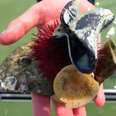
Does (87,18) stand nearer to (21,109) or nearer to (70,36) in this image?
(70,36)

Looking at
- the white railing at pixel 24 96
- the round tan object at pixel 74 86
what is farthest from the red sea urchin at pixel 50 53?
the white railing at pixel 24 96

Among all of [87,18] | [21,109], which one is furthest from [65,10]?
[21,109]

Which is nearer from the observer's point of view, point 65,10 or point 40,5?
point 65,10

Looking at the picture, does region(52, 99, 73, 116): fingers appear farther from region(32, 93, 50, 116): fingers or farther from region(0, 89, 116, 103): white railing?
region(0, 89, 116, 103): white railing

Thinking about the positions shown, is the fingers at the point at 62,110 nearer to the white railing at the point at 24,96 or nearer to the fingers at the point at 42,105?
the fingers at the point at 42,105

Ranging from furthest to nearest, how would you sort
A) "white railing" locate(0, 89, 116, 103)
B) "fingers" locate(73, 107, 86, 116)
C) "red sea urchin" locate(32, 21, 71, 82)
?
"white railing" locate(0, 89, 116, 103), "fingers" locate(73, 107, 86, 116), "red sea urchin" locate(32, 21, 71, 82)

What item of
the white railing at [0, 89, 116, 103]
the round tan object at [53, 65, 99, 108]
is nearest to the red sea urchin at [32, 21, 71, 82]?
the round tan object at [53, 65, 99, 108]
